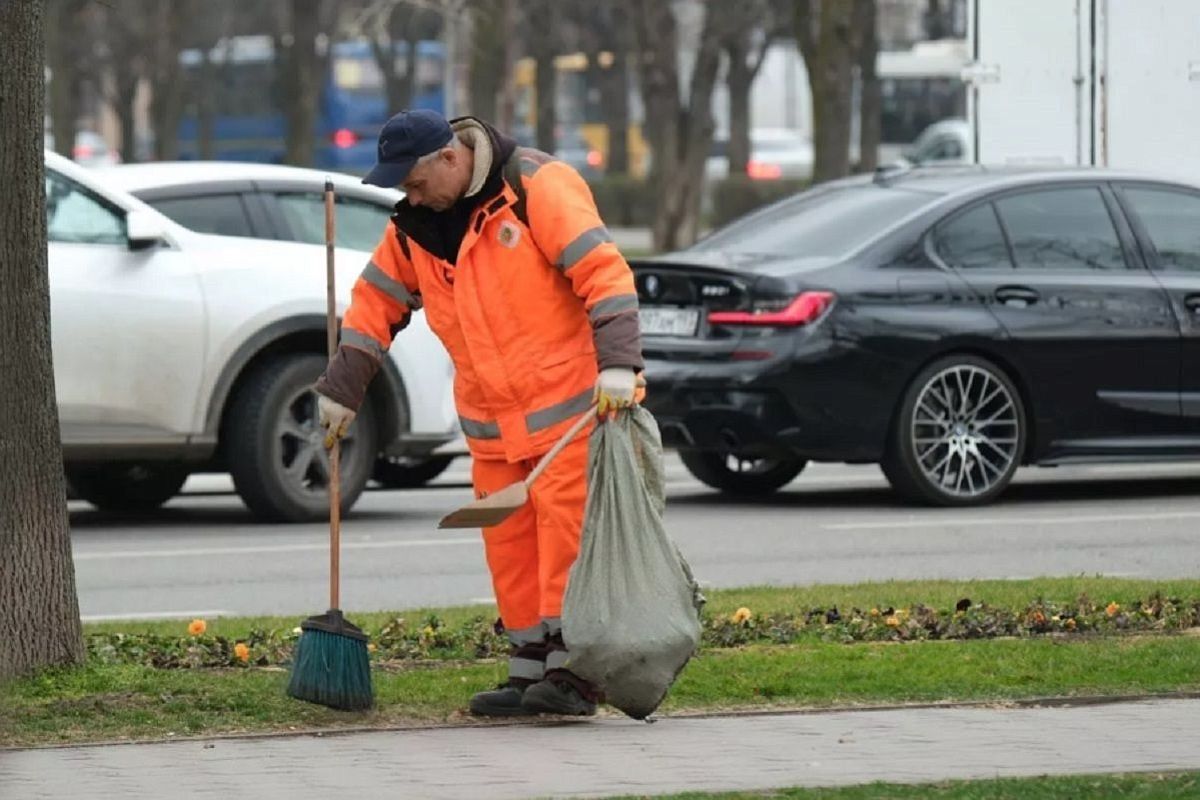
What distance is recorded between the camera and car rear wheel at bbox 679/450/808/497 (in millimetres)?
13984

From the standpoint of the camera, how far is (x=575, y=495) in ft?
23.6

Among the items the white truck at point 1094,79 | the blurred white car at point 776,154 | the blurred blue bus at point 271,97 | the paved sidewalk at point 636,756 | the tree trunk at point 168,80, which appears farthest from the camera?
the blurred blue bus at point 271,97

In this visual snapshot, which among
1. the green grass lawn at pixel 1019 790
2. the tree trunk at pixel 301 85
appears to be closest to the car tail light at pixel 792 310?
the green grass lawn at pixel 1019 790

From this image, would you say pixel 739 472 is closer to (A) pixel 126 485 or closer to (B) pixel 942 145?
(A) pixel 126 485

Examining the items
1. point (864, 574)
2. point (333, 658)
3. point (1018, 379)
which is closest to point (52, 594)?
point (333, 658)

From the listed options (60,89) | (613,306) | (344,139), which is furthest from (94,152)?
(613,306)

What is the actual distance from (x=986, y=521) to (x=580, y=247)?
582cm

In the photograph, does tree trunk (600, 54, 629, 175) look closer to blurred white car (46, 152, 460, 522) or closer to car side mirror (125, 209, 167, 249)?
blurred white car (46, 152, 460, 522)

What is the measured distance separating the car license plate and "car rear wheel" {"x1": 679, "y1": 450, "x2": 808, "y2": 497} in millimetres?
1245

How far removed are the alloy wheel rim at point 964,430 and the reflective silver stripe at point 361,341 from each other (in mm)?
5573

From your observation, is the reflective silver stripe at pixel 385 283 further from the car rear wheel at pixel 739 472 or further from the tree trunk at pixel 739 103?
the tree trunk at pixel 739 103

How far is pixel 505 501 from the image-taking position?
7098 mm

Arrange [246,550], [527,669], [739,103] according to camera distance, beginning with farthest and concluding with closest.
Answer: [739,103]
[246,550]
[527,669]

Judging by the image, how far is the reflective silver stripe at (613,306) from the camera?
7004 millimetres
